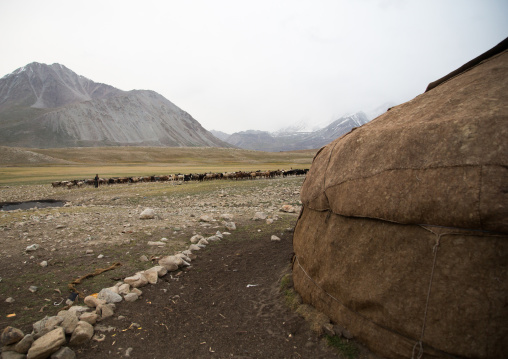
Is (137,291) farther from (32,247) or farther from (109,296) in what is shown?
(32,247)

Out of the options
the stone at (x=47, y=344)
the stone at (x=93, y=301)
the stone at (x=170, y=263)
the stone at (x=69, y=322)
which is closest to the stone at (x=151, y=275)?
the stone at (x=170, y=263)

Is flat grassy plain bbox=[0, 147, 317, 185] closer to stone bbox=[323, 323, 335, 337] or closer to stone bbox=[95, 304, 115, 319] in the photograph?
stone bbox=[95, 304, 115, 319]

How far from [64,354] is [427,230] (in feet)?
15.3

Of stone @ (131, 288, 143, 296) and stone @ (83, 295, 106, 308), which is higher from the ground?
stone @ (83, 295, 106, 308)

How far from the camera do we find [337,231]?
4125mm

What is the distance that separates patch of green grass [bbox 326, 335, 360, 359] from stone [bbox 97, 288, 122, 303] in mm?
3513

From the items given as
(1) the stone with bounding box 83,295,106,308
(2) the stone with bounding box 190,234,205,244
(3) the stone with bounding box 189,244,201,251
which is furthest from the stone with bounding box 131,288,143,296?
(2) the stone with bounding box 190,234,205,244

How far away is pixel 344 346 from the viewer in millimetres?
3520

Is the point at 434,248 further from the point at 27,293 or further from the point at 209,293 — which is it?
the point at 27,293

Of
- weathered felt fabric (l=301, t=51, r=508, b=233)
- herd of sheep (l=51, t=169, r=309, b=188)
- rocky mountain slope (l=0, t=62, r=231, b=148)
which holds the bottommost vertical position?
herd of sheep (l=51, t=169, r=309, b=188)

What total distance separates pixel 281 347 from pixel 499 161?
3367 mm

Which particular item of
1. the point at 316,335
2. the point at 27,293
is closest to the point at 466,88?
the point at 316,335

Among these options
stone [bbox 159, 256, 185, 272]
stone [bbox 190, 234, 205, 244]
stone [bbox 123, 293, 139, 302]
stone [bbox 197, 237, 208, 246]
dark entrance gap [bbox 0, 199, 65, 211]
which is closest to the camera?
stone [bbox 123, 293, 139, 302]

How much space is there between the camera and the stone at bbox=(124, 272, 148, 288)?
17.3 ft
